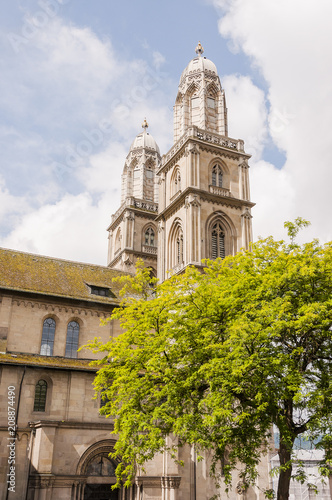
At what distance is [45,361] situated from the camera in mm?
31453

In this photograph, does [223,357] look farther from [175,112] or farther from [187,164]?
[175,112]

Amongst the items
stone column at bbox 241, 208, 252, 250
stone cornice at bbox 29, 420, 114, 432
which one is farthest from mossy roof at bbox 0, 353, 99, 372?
stone column at bbox 241, 208, 252, 250

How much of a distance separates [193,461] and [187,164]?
24862 mm

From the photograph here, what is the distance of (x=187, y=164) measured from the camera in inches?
1741

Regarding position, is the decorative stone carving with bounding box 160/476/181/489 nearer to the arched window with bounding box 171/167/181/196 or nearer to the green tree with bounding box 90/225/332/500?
the green tree with bounding box 90/225/332/500

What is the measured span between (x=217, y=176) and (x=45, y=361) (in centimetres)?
2360

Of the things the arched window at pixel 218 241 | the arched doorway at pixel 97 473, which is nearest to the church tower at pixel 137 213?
the arched window at pixel 218 241

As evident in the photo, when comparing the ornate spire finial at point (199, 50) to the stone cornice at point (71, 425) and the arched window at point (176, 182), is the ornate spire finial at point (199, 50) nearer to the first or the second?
the arched window at point (176, 182)

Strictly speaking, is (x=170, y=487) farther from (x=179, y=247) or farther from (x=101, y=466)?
(x=179, y=247)

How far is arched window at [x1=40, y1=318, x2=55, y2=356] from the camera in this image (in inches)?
1334

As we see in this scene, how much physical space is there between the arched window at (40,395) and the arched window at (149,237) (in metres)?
29.6

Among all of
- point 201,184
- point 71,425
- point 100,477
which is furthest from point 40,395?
point 201,184

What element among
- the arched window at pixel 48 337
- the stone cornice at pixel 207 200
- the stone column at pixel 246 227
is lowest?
the arched window at pixel 48 337

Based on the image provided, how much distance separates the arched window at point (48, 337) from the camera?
111 feet
